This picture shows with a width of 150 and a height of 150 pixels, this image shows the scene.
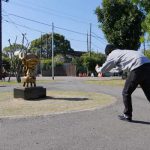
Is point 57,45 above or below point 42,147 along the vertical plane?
above

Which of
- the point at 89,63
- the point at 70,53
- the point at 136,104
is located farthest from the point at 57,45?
the point at 136,104

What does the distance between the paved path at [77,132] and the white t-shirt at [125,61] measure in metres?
1.15

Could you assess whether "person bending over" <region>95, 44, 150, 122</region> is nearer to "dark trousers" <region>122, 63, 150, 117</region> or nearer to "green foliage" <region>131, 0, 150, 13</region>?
"dark trousers" <region>122, 63, 150, 117</region>

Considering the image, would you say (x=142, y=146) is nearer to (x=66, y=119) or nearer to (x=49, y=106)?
(x=66, y=119)

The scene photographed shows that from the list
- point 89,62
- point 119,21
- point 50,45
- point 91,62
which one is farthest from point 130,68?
point 50,45

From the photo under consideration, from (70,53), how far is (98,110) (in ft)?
315

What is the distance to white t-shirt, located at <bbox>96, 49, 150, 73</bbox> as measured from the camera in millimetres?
8766

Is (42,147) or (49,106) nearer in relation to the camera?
(42,147)

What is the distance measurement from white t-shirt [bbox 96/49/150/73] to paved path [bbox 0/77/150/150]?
3.78 ft

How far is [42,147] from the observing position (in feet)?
21.3

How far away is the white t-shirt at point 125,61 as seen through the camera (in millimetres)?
8766

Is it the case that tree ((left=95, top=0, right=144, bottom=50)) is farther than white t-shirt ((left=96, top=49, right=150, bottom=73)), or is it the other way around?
tree ((left=95, top=0, right=144, bottom=50))

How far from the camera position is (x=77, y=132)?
7.67m

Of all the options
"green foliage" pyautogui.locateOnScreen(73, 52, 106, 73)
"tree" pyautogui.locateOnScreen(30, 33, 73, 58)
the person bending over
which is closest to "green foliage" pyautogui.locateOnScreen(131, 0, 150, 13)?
the person bending over
